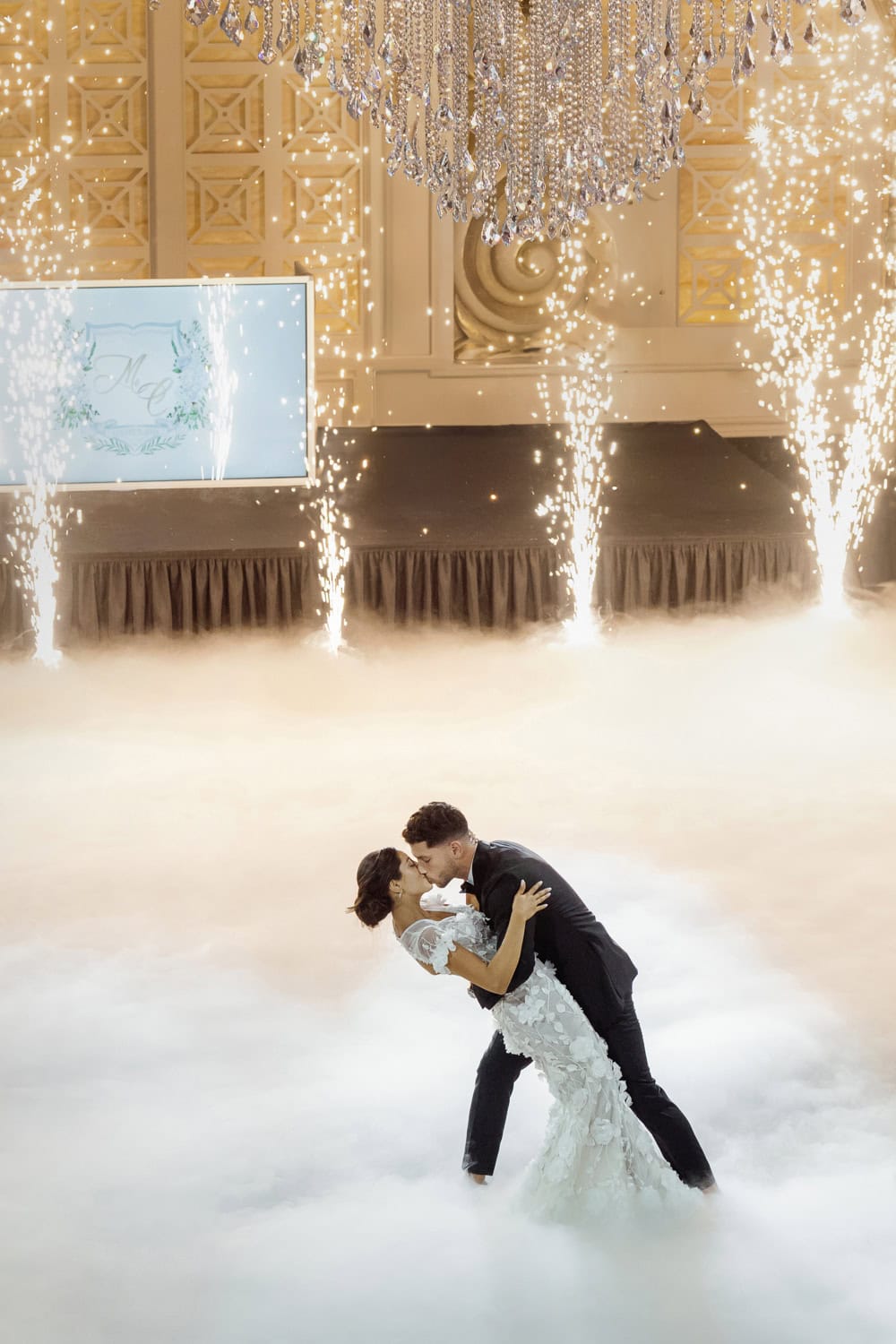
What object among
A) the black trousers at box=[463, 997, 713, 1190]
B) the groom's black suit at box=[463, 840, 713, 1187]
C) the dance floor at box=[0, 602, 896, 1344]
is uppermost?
the groom's black suit at box=[463, 840, 713, 1187]

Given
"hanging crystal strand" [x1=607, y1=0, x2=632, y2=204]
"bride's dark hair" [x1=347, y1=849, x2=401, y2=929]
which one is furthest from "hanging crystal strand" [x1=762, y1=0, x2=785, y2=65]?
"bride's dark hair" [x1=347, y1=849, x2=401, y2=929]

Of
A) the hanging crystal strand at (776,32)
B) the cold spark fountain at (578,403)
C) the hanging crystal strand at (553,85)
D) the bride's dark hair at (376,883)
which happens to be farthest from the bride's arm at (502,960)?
the cold spark fountain at (578,403)

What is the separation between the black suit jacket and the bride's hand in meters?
0.03

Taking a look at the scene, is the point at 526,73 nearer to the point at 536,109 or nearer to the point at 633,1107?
the point at 536,109

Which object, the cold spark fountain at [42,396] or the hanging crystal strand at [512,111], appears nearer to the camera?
the hanging crystal strand at [512,111]

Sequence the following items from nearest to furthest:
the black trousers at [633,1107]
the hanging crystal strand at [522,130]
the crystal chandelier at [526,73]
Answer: the black trousers at [633,1107]
the crystal chandelier at [526,73]
the hanging crystal strand at [522,130]

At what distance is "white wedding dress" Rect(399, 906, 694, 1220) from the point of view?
1887 millimetres

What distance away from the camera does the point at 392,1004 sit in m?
2.85

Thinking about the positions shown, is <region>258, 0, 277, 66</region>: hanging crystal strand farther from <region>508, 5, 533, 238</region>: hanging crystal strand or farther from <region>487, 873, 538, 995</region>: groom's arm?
<region>487, 873, 538, 995</region>: groom's arm

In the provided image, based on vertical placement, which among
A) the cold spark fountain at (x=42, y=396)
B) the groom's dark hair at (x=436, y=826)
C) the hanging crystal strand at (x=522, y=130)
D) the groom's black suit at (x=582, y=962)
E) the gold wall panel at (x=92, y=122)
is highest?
the gold wall panel at (x=92, y=122)

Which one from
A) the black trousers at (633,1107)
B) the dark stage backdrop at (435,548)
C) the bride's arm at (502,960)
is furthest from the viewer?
the dark stage backdrop at (435,548)

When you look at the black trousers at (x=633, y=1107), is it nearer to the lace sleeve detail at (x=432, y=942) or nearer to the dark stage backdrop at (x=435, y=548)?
the lace sleeve detail at (x=432, y=942)

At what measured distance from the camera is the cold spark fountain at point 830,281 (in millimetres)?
6773

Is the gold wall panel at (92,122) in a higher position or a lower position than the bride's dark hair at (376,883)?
higher
